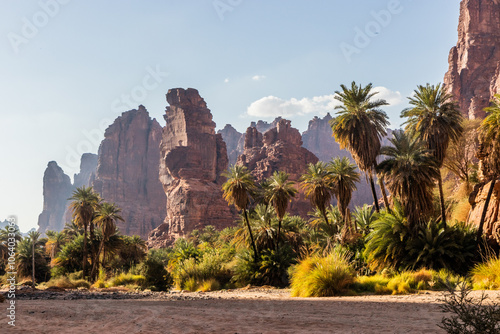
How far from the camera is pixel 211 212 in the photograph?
89.4m

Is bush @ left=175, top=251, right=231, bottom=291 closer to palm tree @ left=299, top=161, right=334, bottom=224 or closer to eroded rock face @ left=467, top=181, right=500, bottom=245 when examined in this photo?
palm tree @ left=299, top=161, right=334, bottom=224

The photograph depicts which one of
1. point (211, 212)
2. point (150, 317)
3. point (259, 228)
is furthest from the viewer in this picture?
point (211, 212)

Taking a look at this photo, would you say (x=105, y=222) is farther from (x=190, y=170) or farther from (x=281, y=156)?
(x=281, y=156)

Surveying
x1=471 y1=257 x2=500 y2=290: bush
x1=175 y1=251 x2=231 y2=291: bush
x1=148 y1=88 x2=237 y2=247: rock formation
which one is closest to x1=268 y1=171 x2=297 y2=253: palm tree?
x1=175 y1=251 x2=231 y2=291: bush

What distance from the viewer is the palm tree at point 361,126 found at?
22.4m

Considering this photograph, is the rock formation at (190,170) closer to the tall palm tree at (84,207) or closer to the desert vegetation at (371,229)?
the tall palm tree at (84,207)

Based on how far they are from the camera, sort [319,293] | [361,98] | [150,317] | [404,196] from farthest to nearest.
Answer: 1. [361,98]
2. [404,196]
3. [319,293]
4. [150,317]

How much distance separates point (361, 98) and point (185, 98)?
87.8 meters

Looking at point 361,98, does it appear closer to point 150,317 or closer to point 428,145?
point 428,145

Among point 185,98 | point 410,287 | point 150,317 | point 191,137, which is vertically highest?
point 185,98

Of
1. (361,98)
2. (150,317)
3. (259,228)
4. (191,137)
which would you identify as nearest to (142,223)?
(191,137)

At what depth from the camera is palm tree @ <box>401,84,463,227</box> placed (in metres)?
21.1

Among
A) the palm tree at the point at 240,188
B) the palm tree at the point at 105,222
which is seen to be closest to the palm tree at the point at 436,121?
the palm tree at the point at 240,188

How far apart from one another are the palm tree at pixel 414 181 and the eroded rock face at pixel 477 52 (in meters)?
68.4
